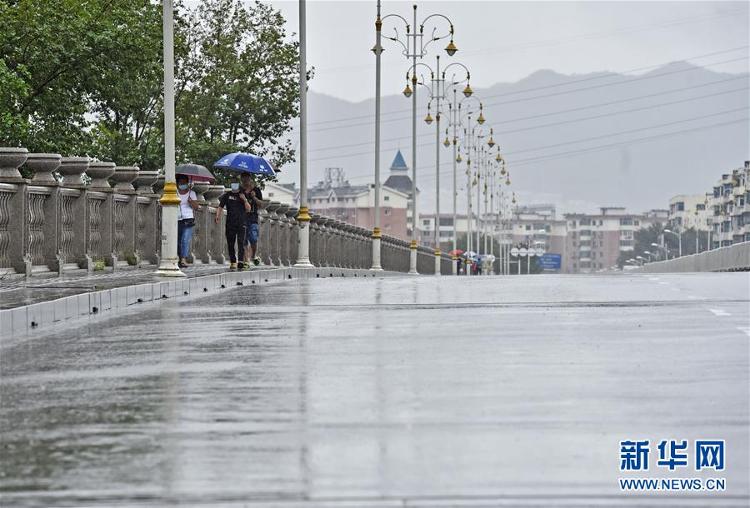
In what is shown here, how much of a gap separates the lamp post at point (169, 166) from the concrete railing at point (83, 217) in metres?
1.51

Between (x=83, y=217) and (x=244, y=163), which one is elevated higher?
(x=244, y=163)

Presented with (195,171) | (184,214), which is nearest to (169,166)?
(184,214)

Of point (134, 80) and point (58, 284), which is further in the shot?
point (134, 80)

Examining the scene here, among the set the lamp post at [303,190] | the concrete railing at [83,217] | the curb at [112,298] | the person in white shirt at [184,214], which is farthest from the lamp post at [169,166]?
the lamp post at [303,190]

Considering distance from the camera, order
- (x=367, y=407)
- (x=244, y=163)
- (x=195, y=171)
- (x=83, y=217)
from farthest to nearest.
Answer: (x=244, y=163), (x=195, y=171), (x=83, y=217), (x=367, y=407)

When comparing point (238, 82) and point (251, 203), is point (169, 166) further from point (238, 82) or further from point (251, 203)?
point (238, 82)

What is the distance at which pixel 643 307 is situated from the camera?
19766mm

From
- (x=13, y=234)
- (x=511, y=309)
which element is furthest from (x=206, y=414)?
(x=13, y=234)

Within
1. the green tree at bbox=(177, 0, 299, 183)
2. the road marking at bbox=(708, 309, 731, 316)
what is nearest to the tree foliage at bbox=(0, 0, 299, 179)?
the green tree at bbox=(177, 0, 299, 183)

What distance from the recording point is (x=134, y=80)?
185ft

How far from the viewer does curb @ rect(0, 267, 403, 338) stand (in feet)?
55.5

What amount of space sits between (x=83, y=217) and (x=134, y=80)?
2838 cm

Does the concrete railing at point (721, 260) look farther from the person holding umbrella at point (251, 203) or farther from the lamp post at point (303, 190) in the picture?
the person holding umbrella at point (251, 203)

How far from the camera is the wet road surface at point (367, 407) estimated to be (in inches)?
289
